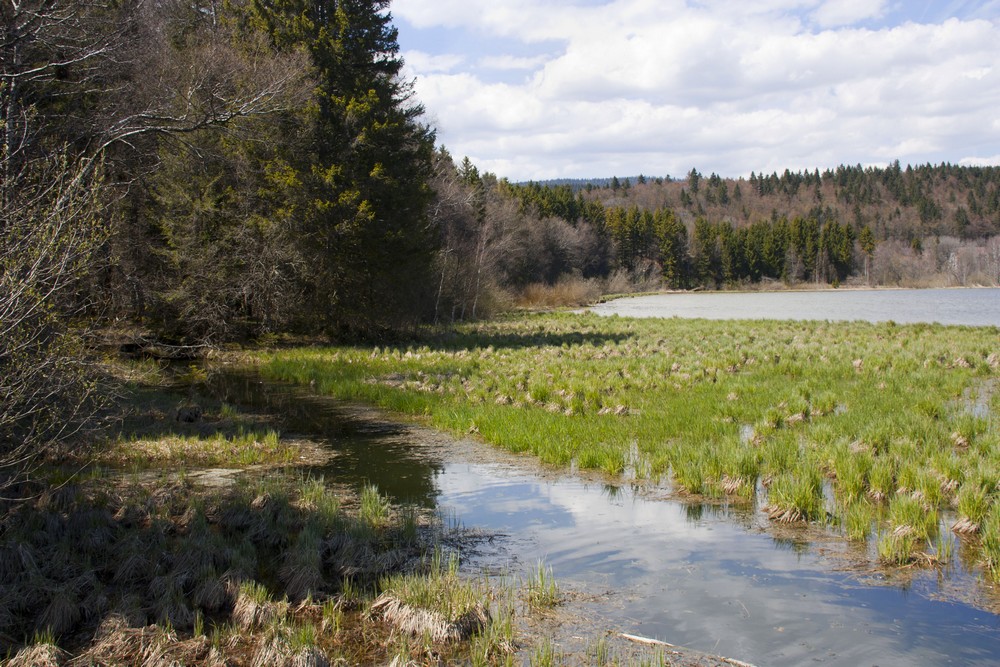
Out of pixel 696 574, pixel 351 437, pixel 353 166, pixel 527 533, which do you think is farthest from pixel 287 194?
pixel 696 574

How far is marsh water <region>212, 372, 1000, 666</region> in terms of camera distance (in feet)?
17.6

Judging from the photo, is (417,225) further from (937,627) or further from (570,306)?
(570,306)

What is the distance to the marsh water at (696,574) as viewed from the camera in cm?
536

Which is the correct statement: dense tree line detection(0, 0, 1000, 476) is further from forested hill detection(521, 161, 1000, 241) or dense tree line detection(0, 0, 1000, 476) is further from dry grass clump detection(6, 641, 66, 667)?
forested hill detection(521, 161, 1000, 241)

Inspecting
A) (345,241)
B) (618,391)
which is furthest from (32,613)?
(345,241)

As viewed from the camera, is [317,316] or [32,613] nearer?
[32,613]

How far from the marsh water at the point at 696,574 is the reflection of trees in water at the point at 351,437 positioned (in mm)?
57

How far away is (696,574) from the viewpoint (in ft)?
21.7

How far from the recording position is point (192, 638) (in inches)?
202

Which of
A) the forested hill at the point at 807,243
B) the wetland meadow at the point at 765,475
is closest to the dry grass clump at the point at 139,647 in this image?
the wetland meadow at the point at 765,475

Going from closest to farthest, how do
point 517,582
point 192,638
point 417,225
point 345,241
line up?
point 192,638 → point 517,582 → point 345,241 → point 417,225

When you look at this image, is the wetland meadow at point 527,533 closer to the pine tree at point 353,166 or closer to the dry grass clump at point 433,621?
the dry grass clump at point 433,621

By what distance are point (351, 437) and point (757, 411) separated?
7.33 m

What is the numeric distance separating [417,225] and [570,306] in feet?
136
